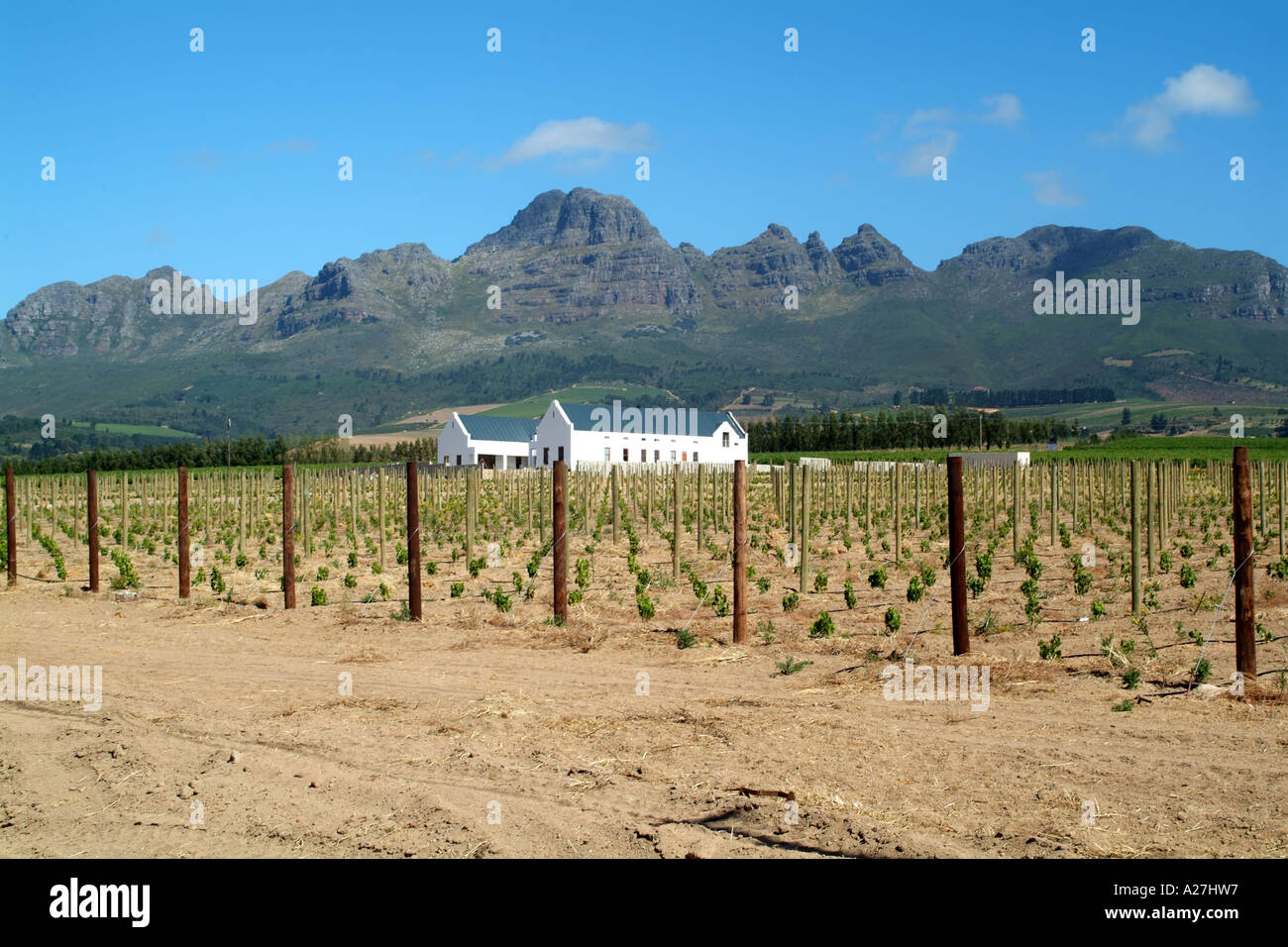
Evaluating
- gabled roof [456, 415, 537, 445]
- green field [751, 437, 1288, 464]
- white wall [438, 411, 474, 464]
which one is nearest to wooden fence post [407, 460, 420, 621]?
green field [751, 437, 1288, 464]

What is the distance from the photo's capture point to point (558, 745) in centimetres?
793

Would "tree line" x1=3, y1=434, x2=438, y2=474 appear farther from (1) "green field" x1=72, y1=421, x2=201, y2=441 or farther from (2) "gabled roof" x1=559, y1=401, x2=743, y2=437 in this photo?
(1) "green field" x1=72, y1=421, x2=201, y2=441

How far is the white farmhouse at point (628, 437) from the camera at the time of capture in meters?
73.9

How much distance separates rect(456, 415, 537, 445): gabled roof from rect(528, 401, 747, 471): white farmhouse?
3.60 metres

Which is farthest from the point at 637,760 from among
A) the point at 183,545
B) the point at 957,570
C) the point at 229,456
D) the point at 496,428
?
the point at 229,456

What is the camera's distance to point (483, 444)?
261 ft

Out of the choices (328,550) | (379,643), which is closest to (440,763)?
(379,643)

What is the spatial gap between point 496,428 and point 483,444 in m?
3.13

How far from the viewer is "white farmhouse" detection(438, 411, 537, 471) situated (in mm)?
78688

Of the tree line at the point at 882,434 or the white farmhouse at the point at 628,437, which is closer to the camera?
the white farmhouse at the point at 628,437

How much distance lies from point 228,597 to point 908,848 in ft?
46.0

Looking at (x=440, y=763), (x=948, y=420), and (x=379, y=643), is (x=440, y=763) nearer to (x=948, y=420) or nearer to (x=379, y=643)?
(x=379, y=643)

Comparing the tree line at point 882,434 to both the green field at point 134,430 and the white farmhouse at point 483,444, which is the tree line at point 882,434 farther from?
the green field at point 134,430

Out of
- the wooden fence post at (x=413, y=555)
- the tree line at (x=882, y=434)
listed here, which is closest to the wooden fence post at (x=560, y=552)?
the wooden fence post at (x=413, y=555)
